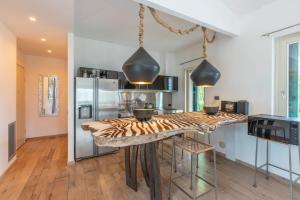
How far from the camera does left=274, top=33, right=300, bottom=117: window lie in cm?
242

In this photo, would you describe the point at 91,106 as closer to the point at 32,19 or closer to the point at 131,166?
the point at 131,166

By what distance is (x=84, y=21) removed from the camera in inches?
119

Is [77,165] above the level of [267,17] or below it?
below

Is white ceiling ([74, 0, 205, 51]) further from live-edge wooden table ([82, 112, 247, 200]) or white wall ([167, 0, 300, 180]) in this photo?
live-edge wooden table ([82, 112, 247, 200])

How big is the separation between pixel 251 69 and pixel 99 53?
3493 mm

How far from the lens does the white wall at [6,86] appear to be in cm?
266

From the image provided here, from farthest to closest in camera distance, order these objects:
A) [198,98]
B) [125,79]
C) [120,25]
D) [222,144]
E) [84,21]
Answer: [198,98]
[125,79]
[222,144]
[120,25]
[84,21]

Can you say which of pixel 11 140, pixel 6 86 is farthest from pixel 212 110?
pixel 11 140

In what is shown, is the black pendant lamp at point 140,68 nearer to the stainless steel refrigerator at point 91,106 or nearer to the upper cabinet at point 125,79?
the stainless steel refrigerator at point 91,106

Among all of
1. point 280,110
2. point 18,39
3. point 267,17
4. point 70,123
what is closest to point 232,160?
point 280,110

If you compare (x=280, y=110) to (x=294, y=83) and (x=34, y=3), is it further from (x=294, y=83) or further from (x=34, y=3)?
(x=34, y=3)

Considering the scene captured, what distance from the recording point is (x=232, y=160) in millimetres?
3166

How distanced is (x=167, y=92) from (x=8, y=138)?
4062mm

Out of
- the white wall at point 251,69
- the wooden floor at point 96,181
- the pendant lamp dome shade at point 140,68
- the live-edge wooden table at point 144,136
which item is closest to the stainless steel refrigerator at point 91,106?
the wooden floor at point 96,181
